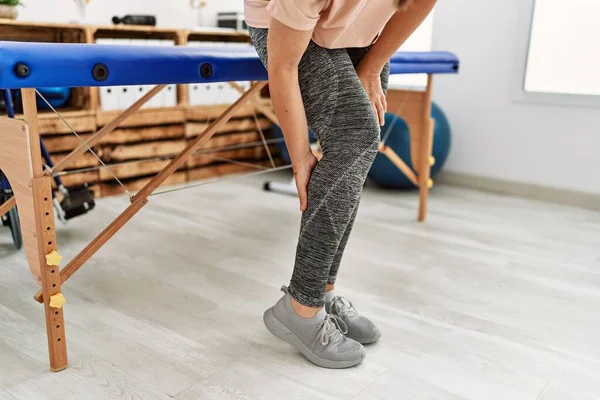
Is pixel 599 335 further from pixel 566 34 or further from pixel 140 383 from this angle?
pixel 566 34

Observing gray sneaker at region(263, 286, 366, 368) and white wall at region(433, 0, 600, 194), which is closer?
gray sneaker at region(263, 286, 366, 368)

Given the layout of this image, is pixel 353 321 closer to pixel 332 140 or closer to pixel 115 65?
pixel 332 140

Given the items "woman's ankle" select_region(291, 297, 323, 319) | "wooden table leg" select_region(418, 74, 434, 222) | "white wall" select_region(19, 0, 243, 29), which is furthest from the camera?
"white wall" select_region(19, 0, 243, 29)

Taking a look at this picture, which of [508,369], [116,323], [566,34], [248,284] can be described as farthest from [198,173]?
[508,369]

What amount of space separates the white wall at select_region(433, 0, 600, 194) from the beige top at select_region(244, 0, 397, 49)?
1.88 meters

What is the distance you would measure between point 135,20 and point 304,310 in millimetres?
1937

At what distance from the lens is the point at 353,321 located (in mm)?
1386

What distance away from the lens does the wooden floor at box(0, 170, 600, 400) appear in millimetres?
1208

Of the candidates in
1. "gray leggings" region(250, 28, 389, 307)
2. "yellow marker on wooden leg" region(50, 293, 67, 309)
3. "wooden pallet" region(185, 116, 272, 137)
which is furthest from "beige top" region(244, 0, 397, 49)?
"wooden pallet" region(185, 116, 272, 137)

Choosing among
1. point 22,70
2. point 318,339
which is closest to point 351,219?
point 318,339

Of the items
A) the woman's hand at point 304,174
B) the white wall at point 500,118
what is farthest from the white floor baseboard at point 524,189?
the woman's hand at point 304,174

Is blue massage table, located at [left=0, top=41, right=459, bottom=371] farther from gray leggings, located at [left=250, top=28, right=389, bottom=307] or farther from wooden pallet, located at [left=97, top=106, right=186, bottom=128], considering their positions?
wooden pallet, located at [left=97, top=106, right=186, bottom=128]

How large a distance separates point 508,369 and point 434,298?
1.29ft

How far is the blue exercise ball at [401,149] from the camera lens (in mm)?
2746
